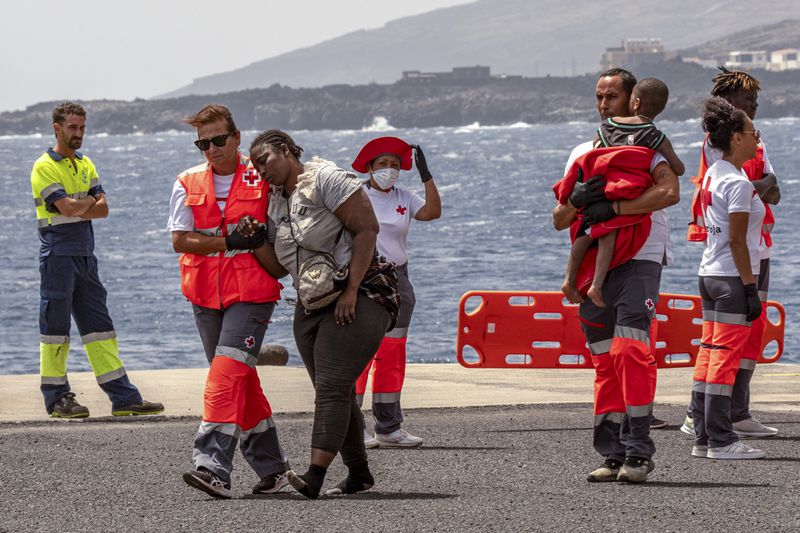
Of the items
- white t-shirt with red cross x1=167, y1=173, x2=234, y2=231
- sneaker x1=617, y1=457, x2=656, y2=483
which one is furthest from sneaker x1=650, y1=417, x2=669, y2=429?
white t-shirt with red cross x1=167, y1=173, x2=234, y2=231

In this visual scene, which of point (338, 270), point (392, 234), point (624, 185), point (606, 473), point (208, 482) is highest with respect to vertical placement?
point (624, 185)

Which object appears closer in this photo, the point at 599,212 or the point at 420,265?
the point at 599,212

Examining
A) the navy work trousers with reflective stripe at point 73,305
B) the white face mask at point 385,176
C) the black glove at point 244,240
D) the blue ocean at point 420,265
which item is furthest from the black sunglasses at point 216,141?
the blue ocean at point 420,265

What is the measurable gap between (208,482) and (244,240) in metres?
1.08

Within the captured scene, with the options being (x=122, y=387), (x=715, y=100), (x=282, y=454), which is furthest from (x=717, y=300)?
(x=122, y=387)

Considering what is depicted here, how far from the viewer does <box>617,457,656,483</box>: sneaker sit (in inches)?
288

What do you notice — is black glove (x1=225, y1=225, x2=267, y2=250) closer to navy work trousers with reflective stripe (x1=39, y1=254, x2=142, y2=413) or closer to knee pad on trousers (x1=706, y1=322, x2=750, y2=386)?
knee pad on trousers (x1=706, y1=322, x2=750, y2=386)

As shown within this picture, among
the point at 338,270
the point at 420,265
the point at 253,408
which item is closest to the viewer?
the point at 338,270

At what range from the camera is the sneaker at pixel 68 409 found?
9836 millimetres

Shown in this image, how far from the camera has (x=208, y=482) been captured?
22.7 feet

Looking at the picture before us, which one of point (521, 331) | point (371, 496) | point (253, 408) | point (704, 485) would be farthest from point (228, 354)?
point (521, 331)

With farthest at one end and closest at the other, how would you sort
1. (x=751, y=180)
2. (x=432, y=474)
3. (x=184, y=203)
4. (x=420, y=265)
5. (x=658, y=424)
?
(x=420, y=265) → (x=658, y=424) → (x=751, y=180) → (x=432, y=474) → (x=184, y=203)

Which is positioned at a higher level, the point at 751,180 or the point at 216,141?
the point at 216,141

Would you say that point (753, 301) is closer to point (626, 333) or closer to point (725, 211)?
point (725, 211)
